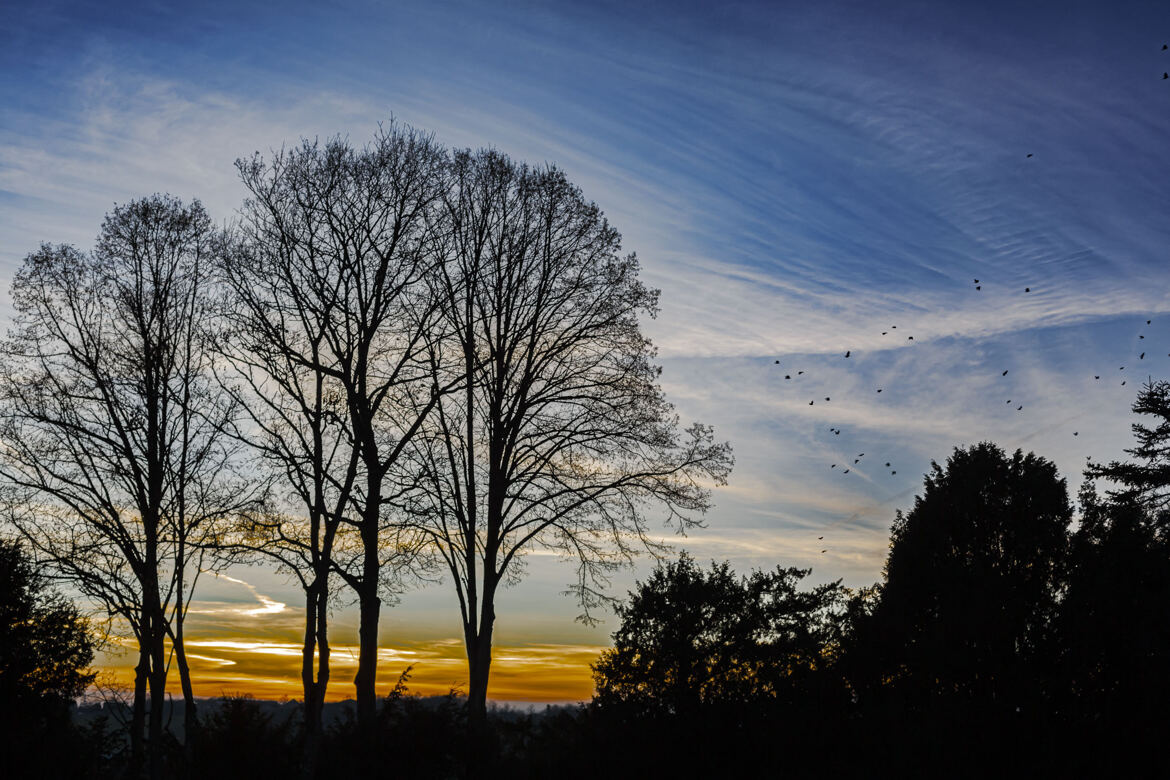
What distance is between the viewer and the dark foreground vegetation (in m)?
17.9

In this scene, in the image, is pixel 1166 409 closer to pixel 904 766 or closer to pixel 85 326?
pixel 904 766

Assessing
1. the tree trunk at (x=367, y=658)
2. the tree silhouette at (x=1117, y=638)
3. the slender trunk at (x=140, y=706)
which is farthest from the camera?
the tree silhouette at (x=1117, y=638)

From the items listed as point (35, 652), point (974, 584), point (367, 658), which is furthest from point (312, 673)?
point (974, 584)

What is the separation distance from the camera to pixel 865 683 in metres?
24.2

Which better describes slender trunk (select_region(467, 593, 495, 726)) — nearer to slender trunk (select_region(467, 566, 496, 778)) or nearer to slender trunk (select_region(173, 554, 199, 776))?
slender trunk (select_region(467, 566, 496, 778))

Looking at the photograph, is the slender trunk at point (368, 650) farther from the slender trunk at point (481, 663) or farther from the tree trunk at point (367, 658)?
the slender trunk at point (481, 663)

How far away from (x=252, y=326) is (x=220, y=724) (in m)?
8.28

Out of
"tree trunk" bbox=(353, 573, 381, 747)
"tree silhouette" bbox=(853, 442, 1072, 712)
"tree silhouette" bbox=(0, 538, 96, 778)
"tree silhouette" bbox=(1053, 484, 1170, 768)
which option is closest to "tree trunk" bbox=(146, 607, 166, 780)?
"tree silhouette" bbox=(0, 538, 96, 778)

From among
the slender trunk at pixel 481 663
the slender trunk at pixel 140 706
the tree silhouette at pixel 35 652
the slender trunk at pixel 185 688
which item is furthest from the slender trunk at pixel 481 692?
the tree silhouette at pixel 35 652

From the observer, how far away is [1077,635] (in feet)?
76.8

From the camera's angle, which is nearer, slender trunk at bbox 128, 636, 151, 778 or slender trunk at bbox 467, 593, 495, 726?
slender trunk at bbox 467, 593, 495, 726

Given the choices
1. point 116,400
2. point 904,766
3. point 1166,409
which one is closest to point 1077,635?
point 904,766

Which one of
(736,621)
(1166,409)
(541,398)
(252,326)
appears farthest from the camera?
(1166,409)

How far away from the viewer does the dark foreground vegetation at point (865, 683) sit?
58.6ft
